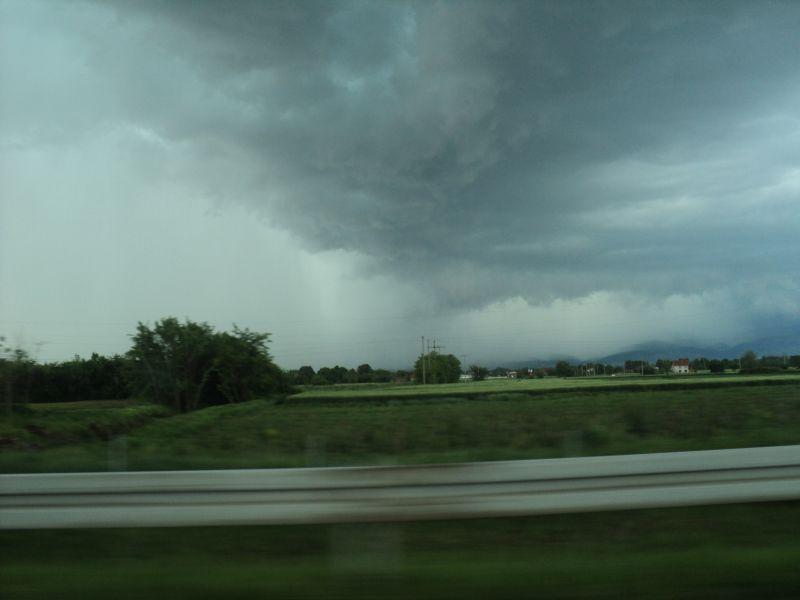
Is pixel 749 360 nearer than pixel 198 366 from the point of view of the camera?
Yes

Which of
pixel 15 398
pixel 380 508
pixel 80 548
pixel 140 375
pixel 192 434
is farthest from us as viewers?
pixel 140 375

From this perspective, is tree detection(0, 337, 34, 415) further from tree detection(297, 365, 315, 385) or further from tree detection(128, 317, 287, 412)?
tree detection(297, 365, 315, 385)

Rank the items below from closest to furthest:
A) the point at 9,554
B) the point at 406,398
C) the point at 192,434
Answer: the point at 9,554 < the point at 192,434 < the point at 406,398

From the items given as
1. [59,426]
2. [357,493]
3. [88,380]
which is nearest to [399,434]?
[357,493]

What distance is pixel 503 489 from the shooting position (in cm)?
492

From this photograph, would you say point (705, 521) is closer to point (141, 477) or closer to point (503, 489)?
point (503, 489)

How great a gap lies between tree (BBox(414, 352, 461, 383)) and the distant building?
2396 centimetres

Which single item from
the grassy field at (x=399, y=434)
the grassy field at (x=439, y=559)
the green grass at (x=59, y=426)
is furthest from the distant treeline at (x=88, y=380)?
the grassy field at (x=439, y=559)

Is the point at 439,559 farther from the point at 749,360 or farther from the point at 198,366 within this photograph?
the point at 198,366

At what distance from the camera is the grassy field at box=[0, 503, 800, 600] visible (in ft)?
13.1

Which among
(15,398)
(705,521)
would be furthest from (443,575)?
(15,398)

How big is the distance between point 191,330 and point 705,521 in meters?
48.9

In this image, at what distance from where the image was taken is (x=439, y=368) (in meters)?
70.1

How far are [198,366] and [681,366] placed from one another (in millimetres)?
42133
